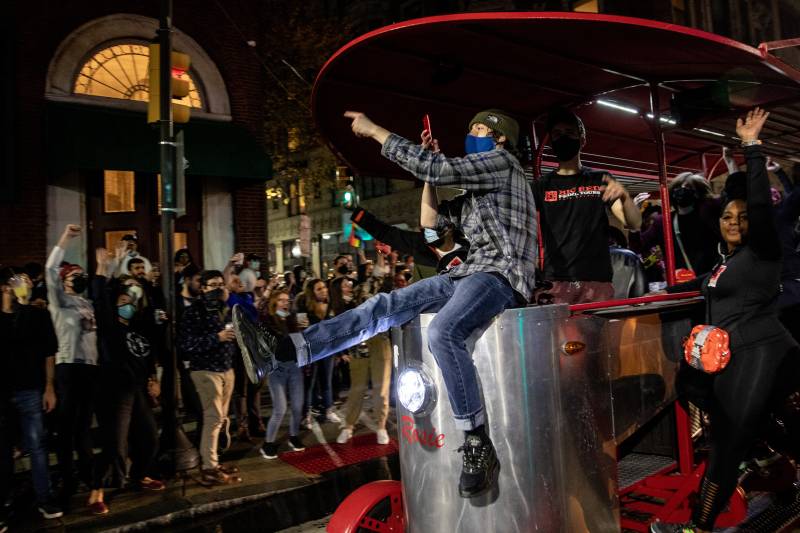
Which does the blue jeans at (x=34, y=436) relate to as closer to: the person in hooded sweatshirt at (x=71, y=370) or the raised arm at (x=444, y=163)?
the person in hooded sweatshirt at (x=71, y=370)

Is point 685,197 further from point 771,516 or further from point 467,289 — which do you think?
point 467,289

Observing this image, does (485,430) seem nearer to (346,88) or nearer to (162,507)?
(346,88)

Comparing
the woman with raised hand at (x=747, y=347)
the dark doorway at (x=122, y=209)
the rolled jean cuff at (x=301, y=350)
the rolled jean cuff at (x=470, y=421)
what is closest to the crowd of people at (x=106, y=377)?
the rolled jean cuff at (x=301, y=350)

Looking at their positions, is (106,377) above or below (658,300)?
below

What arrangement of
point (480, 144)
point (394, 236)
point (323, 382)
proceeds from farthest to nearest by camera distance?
1. point (323, 382)
2. point (394, 236)
3. point (480, 144)

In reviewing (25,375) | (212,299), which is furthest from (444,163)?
(25,375)

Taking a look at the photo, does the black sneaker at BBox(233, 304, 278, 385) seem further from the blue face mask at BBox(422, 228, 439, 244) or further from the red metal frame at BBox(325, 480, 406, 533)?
the blue face mask at BBox(422, 228, 439, 244)

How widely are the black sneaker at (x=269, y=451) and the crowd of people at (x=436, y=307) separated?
25 millimetres

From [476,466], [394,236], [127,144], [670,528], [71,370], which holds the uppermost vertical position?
[127,144]

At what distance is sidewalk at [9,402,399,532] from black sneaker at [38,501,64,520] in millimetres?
63

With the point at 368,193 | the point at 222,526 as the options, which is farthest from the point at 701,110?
the point at 368,193

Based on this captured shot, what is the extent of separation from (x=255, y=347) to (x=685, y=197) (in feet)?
12.2

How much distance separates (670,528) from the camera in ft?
11.3

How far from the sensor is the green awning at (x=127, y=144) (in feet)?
34.8
